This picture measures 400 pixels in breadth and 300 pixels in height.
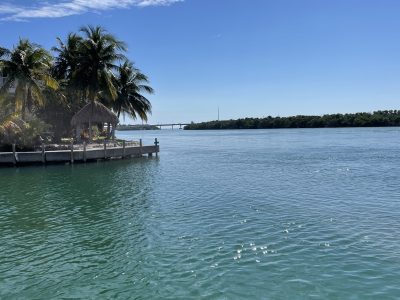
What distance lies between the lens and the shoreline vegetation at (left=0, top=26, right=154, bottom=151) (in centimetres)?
3569

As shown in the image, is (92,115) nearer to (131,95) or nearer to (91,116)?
A: (91,116)

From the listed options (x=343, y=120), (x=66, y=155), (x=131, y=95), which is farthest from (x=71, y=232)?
(x=343, y=120)

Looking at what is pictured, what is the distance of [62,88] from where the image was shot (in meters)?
45.9

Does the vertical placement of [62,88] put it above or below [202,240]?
above

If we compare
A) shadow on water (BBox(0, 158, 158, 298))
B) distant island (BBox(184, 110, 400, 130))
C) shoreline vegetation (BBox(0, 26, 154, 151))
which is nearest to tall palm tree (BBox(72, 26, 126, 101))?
shoreline vegetation (BBox(0, 26, 154, 151))

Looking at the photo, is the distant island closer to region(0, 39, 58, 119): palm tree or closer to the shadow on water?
region(0, 39, 58, 119): palm tree

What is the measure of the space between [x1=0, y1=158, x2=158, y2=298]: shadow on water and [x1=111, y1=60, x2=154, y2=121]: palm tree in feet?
88.9

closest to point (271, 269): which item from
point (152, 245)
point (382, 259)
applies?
point (382, 259)

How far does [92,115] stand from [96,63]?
18.1ft

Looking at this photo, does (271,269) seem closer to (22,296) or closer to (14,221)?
(22,296)

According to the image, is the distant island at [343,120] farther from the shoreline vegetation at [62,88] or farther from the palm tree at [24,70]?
the palm tree at [24,70]

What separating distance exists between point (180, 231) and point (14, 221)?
639cm

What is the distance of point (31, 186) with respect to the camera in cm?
2364

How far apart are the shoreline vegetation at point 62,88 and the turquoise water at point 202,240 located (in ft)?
46.2
